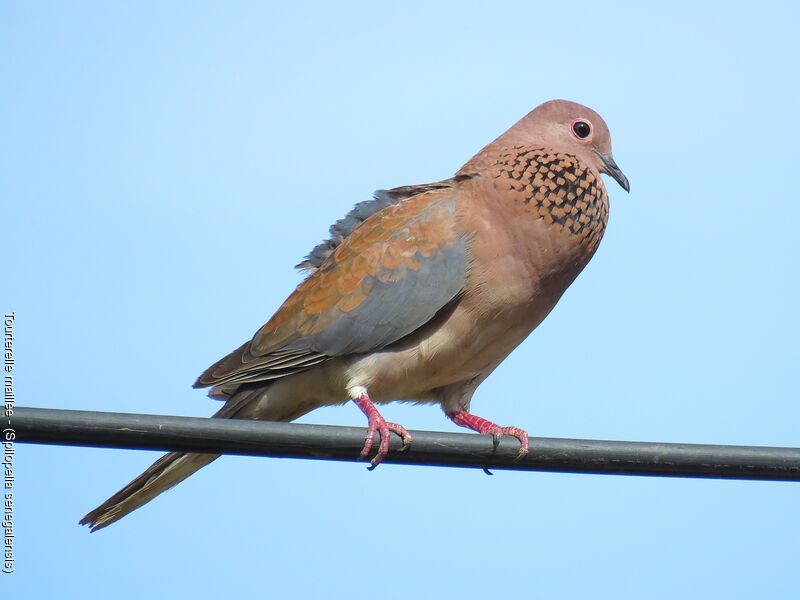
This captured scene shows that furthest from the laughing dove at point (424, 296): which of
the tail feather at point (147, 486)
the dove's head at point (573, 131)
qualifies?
the dove's head at point (573, 131)

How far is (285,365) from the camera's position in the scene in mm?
4832

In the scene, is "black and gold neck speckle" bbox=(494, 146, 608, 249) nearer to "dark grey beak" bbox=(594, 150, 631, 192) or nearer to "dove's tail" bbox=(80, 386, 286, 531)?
"dark grey beak" bbox=(594, 150, 631, 192)

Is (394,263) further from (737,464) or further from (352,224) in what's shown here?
(737,464)

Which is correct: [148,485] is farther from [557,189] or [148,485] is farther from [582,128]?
[582,128]

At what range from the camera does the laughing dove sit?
15.5 feet

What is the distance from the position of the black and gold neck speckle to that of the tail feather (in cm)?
170

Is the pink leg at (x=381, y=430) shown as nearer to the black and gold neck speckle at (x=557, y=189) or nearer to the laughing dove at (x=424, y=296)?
the laughing dove at (x=424, y=296)

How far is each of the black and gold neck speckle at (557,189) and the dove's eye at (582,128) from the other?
10.7 inches

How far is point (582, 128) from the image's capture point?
5344 millimetres

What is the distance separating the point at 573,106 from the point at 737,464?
2517 mm

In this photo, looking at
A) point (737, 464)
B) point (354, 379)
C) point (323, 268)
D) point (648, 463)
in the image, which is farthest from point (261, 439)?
point (323, 268)

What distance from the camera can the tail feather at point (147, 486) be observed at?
175 inches

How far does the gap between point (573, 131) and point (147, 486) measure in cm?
245

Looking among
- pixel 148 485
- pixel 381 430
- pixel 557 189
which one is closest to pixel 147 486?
pixel 148 485
